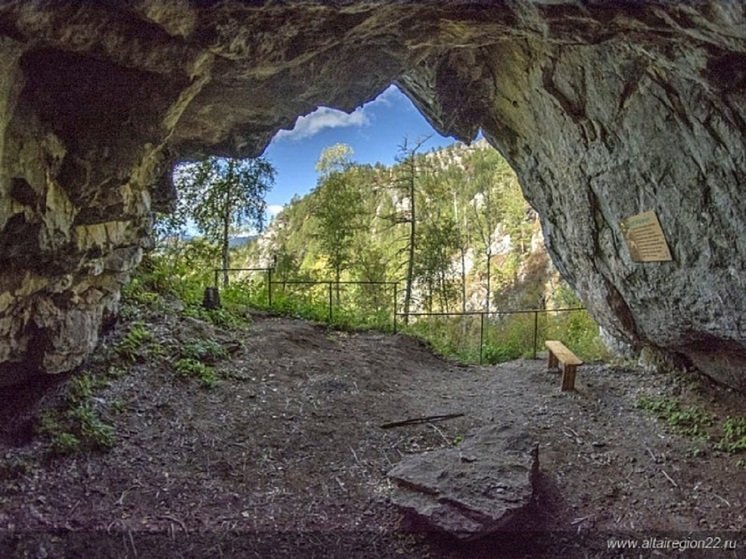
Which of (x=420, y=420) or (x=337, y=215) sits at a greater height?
(x=337, y=215)

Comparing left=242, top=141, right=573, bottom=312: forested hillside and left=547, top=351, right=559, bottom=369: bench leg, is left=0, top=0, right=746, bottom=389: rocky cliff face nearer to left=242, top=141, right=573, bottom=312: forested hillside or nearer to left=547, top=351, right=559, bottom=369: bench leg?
left=547, top=351, right=559, bottom=369: bench leg

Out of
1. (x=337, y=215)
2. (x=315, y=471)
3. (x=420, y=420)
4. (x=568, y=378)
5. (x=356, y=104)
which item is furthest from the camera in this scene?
(x=337, y=215)

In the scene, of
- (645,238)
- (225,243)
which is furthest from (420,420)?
(225,243)

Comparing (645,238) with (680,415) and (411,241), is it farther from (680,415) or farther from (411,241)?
(411,241)

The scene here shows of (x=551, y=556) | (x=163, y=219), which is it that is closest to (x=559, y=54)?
(x=551, y=556)

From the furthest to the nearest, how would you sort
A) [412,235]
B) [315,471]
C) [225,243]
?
[412,235] < [225,243] < [315,471]

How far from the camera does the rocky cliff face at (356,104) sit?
2893mm

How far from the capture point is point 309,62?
4.79 metres

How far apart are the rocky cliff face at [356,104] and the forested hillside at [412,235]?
16.5 ft

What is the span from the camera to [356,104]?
588cm

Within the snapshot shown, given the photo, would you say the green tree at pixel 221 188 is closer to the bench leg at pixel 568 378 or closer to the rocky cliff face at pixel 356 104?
the rocky cliff face at pixel 356 104

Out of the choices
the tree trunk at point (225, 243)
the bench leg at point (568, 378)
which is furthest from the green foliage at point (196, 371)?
the tree trunk at point (225, 243)

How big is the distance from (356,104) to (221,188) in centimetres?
525

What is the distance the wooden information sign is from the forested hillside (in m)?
6.40
